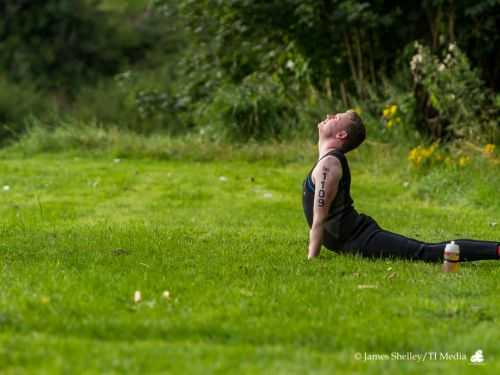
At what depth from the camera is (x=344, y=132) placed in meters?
6.84

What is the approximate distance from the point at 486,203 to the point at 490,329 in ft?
→ 18.5

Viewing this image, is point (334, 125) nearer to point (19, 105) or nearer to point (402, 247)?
point (402, 247)

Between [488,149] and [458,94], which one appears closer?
[488,149]

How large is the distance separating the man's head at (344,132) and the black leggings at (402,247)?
0.61 m

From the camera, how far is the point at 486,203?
1019 centimetres

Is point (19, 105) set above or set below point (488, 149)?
below

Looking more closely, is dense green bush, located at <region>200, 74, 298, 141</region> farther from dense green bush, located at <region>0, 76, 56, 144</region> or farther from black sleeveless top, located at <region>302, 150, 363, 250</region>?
dense green bush, located at <region>0, 76, 56, 144</region>

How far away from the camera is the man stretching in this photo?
21.9ft

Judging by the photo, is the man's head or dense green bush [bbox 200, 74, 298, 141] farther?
dense green bush [bbox 200, 74, 298, 141]

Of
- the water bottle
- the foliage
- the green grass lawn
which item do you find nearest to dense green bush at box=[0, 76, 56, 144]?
the foliage

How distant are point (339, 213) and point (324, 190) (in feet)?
0.84

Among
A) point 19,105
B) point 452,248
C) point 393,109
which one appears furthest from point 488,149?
point 19,105

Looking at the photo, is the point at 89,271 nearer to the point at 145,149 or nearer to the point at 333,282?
the point at 333,282

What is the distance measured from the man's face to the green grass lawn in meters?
0.95
